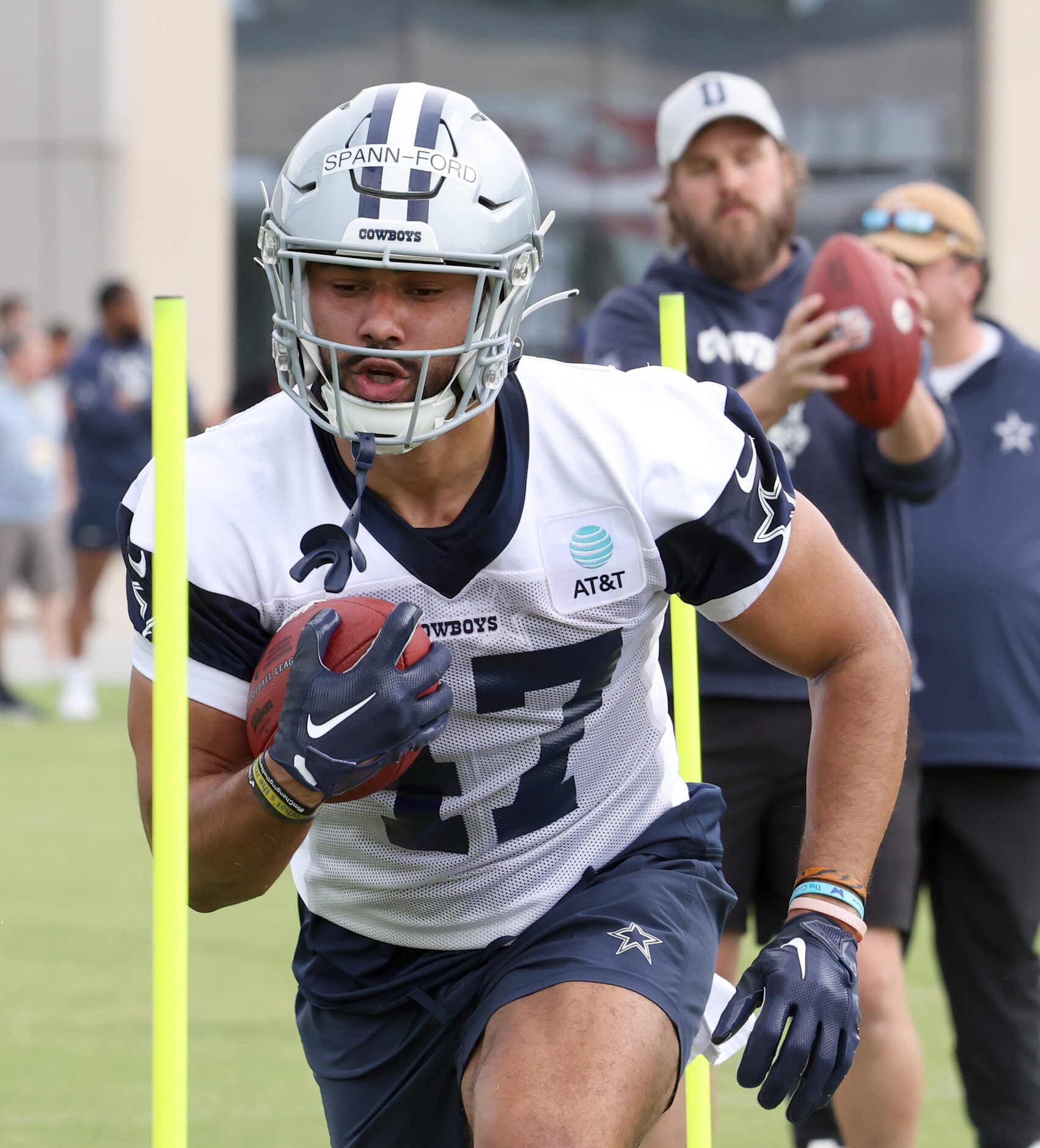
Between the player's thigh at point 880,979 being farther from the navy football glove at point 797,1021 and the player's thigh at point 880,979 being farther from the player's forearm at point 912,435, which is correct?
the navy football glove at point 797,1021

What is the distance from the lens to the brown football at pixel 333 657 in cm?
248

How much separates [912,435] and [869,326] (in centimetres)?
24

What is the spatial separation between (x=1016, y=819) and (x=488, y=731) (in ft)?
6.56

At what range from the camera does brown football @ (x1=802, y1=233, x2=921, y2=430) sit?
4078 millimetres

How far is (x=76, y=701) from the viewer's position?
1068 cm

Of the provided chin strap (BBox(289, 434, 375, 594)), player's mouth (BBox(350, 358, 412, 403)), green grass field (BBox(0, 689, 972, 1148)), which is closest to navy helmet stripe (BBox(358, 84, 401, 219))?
player's mouth (BBox(350, 358, 412, 403))

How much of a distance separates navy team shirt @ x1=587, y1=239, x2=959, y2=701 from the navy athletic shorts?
0.96m

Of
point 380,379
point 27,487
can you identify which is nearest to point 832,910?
point 380,379

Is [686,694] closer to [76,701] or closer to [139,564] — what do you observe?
[139,564]

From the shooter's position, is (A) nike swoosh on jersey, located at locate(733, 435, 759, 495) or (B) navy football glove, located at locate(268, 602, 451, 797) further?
(A) nike swoosh on jersey, located at locate(733, 435, 759, 495)

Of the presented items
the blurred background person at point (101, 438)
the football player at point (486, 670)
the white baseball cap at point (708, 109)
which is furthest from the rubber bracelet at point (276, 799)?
the blurred background person at point (101, 438)

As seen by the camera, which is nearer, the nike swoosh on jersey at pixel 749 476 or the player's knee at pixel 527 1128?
the player's knee at pixel 527 1128

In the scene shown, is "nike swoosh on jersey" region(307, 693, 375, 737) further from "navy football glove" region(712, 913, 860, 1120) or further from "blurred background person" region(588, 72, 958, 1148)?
"blurred background person" region(588, 72, 958, 1148)

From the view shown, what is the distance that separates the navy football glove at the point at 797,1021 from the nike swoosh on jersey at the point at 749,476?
64cm
